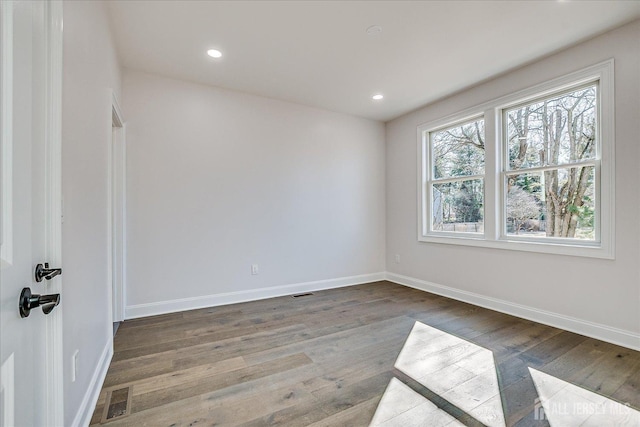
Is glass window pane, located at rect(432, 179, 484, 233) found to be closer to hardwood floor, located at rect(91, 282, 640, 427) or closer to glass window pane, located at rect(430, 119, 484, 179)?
glass window pane, located at rect(430, 119, 484, 179)

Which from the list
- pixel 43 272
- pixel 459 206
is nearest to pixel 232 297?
pixel 43 272

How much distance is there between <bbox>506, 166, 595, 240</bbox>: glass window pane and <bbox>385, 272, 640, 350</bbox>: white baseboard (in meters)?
0.78

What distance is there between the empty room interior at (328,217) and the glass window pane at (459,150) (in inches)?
1.4

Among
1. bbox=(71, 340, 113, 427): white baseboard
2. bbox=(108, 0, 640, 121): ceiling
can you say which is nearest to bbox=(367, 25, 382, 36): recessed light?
bbox=(108, 0, 640, 121): ceiling

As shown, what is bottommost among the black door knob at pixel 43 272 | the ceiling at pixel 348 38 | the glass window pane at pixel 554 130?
the black door knob at pixel 43 272

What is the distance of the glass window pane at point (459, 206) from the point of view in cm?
373

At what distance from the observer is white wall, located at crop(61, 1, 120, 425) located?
54.4 inches

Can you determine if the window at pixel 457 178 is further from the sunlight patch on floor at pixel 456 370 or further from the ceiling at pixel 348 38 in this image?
the sunlight patch on floor at pixel 456 370

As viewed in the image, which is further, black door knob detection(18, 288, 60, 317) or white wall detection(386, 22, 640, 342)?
white wall detection(386, 22, 640, 342)

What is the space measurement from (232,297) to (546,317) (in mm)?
3411

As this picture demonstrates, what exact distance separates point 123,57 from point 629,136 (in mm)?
4618

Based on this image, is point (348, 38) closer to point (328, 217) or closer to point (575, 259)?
point (328, 217)

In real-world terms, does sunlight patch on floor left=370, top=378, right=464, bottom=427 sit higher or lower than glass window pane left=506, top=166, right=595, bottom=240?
lower

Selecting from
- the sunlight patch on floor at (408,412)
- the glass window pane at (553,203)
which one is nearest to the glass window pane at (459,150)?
the glass window pane at (553,203)
